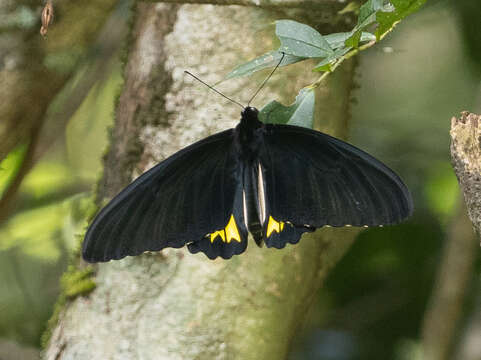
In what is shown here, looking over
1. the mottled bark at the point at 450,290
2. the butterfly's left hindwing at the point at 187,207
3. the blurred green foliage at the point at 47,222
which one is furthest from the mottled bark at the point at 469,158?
the blurred green foliage at the point at 47,222

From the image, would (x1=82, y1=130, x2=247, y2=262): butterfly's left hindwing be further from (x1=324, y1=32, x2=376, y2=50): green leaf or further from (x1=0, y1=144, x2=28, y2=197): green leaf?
(x1=0, y1=144, x2=28, y2=197): green leaf

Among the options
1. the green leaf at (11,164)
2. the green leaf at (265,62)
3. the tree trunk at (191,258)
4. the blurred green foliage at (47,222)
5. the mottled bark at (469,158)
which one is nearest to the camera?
the mottled bark at (469,158)

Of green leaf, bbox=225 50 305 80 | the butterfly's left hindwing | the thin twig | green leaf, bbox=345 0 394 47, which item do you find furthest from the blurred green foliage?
green leaf, bbox=345 0 394 47

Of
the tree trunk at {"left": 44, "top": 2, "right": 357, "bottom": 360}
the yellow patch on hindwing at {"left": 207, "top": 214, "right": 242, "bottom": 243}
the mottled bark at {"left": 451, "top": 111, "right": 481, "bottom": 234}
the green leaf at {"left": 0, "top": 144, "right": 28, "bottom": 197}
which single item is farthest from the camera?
the green leaf at {"left": 0, "top": 144, "right": 28, "bottom": 197}

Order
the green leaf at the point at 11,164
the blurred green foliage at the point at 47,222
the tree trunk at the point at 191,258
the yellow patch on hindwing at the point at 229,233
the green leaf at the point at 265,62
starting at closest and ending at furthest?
the green leaf at the point at 265,62, the yellow patch on hindwing at the point at 229,233, the tree trunk at the point at 191,258, the green leaf at the point at 11,164, the blurred green foliage at the point at 47,222

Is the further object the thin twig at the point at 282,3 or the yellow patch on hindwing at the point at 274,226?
the thin twig at the point at 282,3

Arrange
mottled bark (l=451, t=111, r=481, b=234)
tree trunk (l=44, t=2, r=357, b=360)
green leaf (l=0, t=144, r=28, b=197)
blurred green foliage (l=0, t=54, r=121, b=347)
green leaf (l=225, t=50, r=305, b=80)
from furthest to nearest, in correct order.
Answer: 1. blurred green foliage (l=0, t=54, r=121, b=347)
2. green leaf (l=0, t=144, r=28, b=197)
3. tree trunk (l=44, t=2, r=357, b=360)
4. green leaf (l=225, t=50, r=305, b=80)
5. mottled bark (l=451, t=111, r=481, b=234)

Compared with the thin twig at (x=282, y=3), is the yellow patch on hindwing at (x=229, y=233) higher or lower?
lower

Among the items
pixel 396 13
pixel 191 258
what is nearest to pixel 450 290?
pixel 191 258

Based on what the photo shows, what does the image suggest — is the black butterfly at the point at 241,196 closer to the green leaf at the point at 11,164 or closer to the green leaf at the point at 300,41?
the green leaf at the point at 300,41
